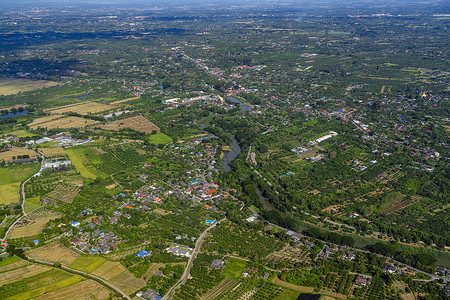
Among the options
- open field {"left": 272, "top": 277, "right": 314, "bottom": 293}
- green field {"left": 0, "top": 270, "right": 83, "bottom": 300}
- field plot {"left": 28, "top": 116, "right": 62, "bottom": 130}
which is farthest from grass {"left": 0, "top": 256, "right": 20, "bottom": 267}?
field plot {"left": 28, "top": 116, "right": 62, "bottom": 130}

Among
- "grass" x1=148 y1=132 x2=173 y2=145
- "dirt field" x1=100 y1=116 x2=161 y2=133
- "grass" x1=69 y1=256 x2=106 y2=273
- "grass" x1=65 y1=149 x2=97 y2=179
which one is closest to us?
"grass" x1=69 y1=256 x2=106 y2=273

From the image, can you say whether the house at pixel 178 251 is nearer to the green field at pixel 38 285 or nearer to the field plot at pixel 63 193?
the green field at pixel 38 285

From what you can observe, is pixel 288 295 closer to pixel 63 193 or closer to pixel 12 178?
pixel 63 193

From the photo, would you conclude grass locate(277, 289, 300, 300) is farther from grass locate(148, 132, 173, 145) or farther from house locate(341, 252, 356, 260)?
grass locate(148, 132, 173, 145)

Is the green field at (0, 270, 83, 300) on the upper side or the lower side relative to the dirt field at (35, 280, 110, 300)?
upper

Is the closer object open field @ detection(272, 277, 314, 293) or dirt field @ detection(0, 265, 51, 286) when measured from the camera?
open field @ detection(272, 277, 314, 293)

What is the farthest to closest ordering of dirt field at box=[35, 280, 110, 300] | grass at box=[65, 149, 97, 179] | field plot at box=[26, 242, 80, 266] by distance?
1. grass at box=[65, 149, 97, 179]
2. field plot at box=[26, 242, 80, 266]
3. dirt field at box=[35, 280, 110, 300]

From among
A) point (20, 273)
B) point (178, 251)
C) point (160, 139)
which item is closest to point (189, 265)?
point (178, 251)
